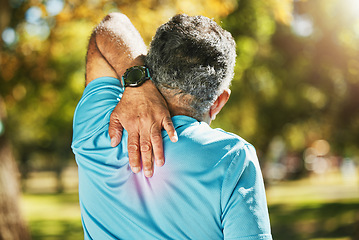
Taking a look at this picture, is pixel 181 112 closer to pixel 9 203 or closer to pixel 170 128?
pixel 170 128

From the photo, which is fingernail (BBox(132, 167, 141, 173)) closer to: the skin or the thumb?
the skin

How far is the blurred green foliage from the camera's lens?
23.0 feet

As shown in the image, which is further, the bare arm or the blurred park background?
the blurred park background

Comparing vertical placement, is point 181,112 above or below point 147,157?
above

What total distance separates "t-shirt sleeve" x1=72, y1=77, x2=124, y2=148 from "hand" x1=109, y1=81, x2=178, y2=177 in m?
0.06

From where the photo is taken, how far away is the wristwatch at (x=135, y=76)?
1670 mm

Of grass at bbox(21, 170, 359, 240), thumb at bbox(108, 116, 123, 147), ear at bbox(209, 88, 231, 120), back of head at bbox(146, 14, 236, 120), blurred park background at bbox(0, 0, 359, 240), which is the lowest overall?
grass at bbox(21, 170, 359, 240)

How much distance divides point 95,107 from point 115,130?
0.61 ft

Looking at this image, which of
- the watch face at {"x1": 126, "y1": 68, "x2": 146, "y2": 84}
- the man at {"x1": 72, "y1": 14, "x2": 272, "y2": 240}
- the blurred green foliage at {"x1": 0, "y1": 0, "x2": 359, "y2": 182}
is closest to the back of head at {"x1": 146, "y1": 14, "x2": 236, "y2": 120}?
the man at {"x1": 72, "y1": 14, "x2": 272, "y2": 240}

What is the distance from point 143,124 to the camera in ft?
5.33

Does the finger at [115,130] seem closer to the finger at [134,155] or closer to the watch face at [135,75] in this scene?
the finger at [134,155]

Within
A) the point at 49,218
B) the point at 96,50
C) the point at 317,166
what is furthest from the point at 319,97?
the point at 317,166

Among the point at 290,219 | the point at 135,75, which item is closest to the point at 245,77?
the point at 290,219

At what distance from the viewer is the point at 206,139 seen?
55.6 inches
